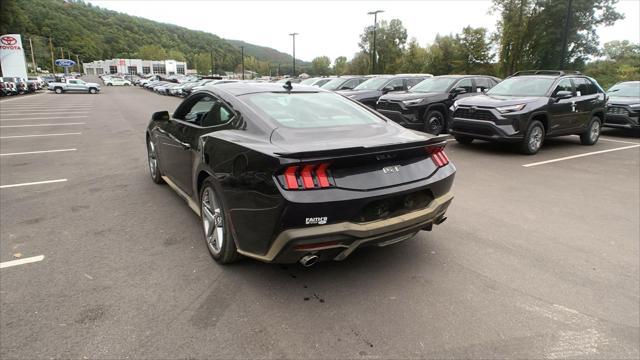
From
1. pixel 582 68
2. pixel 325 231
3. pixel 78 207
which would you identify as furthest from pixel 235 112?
pixel 582 68

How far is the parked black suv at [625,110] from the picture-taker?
1127 cm

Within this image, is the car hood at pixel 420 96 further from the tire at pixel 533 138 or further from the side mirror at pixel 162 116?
the side mirror at pixel 162 116

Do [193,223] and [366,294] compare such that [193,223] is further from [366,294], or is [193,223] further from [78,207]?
[366,294]

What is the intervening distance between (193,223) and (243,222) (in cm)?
173

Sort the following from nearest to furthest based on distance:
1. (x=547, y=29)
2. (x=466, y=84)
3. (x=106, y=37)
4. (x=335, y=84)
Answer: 1. (x=466, y=84)
2. (x=335, y=84)
3. (x=547, y=29)
4. (x=106, y=37)

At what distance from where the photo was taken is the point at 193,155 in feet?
12.7

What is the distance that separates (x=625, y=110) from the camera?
37.3ft

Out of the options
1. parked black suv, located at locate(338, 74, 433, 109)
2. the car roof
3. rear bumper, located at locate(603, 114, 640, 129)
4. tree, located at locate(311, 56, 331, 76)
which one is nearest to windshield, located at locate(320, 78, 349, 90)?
parked black suv, located at locate(338, 74, 433, 109)

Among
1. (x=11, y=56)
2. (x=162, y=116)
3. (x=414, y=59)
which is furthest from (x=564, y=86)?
(x=414, y=59)

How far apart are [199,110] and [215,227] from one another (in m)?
1.41

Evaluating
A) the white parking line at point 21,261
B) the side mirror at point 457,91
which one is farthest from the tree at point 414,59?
the white parking line at point 21,261

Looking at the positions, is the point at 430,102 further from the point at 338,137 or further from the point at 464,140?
the point at 338,137

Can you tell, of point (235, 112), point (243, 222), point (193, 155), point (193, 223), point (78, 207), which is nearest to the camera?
point (243, 222)

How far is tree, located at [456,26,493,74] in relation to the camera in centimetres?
5625
